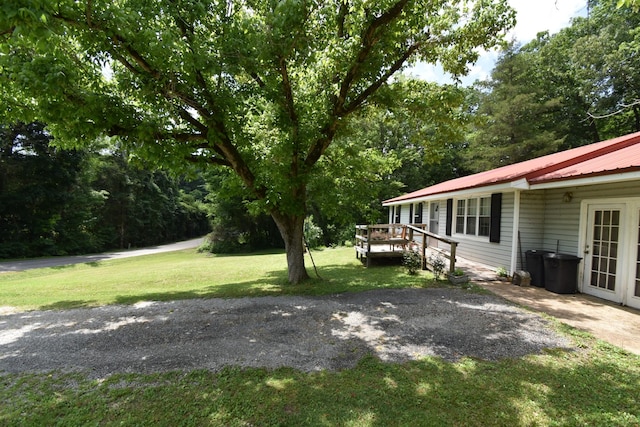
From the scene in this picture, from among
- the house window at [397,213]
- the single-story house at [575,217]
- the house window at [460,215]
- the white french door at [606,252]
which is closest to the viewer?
the single-story house at [575,217]

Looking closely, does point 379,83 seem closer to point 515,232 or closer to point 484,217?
point 515,232

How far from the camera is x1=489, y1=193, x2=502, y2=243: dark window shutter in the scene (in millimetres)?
8945

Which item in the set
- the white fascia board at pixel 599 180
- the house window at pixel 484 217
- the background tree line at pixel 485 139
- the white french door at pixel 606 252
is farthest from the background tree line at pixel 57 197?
the white french door at pixel 606 252

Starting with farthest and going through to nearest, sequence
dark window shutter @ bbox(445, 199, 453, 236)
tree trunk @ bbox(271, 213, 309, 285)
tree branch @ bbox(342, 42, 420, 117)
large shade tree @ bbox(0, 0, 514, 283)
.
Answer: dark window shutter @ bbox(445, 199, 453, 236)
tree trunk @ bbox(271, 213, 309, 285)
tree branch @ bbox(342, 42, 420, 117)
large shade tree @ bbox(0, 0, 514, 283)

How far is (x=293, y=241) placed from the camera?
800 cm

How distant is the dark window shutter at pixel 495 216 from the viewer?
29.3 feet

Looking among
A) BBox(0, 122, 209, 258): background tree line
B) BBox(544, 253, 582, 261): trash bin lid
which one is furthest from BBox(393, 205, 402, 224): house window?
BBox(544, 253, 582, 261): trash bin lid

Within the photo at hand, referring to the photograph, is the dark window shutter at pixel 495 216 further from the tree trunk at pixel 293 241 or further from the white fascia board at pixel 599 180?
the tree trunk at pixel 293 241

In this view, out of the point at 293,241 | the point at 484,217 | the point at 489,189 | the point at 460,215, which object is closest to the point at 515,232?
the point at 489,189

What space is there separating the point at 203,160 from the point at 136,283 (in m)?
5.27

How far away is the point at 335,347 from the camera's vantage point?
4070 millimetres

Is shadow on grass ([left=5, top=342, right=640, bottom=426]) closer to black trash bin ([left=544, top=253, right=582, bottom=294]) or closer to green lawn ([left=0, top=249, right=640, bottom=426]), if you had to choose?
green lawn ([left=0, top=249, right=640, bottom=426])

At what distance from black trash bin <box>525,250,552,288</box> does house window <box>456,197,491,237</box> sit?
6.76 feet

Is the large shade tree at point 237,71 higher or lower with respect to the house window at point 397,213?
higher
